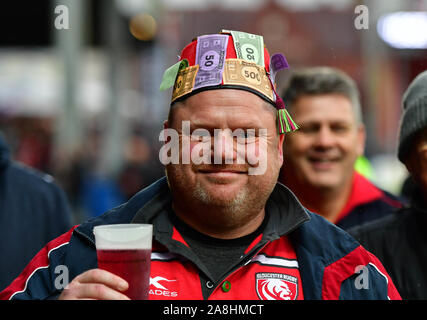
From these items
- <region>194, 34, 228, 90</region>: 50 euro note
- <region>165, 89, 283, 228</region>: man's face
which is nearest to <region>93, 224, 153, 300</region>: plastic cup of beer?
<region>165, 89, 283, 228</region>: man's face

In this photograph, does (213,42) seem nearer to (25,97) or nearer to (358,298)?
(358,298)

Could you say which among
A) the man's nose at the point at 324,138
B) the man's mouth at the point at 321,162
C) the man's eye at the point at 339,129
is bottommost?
the man's mouth at the point at 321,162

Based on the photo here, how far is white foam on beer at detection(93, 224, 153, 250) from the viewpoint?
1891 mm

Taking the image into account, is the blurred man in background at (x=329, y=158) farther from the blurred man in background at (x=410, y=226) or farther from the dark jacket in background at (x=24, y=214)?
the dark jacket in background at (x=24, y=214)

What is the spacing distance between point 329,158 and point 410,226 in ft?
2.59

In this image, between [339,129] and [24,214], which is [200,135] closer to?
[339,129]

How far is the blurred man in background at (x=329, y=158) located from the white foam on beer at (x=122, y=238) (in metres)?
1.72

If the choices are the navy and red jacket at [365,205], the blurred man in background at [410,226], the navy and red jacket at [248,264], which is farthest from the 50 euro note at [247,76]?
the navy and red jacket at [365,205]

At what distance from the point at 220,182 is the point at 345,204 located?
1.58 metres

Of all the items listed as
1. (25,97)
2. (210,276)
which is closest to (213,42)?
(210,276)

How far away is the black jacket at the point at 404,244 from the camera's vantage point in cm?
273

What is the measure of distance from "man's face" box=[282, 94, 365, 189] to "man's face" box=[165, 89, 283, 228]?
1223mm

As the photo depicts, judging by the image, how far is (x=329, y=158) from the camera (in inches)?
144

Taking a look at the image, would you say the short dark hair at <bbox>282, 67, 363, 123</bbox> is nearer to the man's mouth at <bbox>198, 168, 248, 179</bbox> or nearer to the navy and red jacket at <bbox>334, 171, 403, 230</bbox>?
the navy and red jacket at <bbox>334, 171, 403, 230</bbox>
